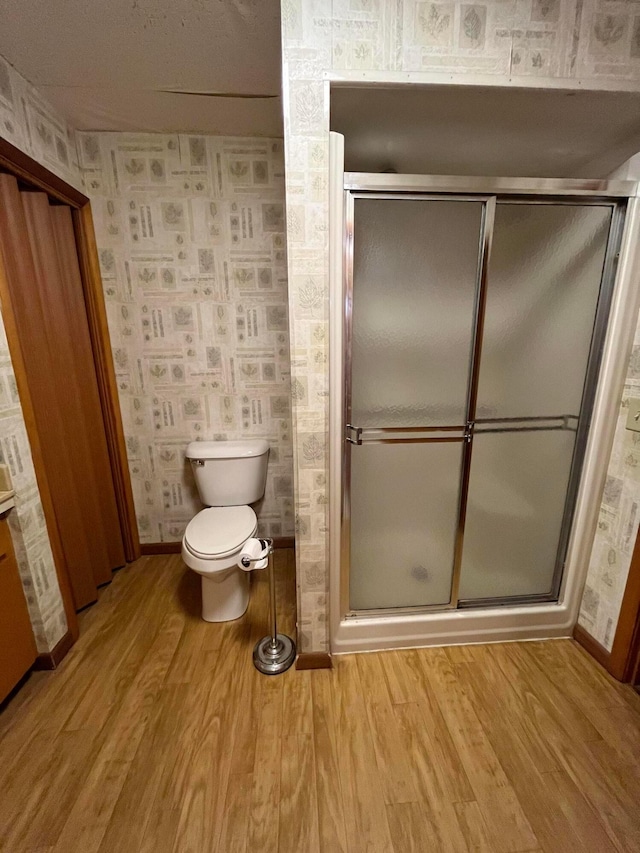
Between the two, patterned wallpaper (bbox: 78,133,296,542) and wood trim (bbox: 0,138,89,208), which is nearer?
wood trim (bbox: 0,138,89,208)

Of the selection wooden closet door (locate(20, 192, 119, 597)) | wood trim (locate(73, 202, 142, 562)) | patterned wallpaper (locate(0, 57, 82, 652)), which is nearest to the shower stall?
patterned wallpaper (locate(0, 57, 82, 652))

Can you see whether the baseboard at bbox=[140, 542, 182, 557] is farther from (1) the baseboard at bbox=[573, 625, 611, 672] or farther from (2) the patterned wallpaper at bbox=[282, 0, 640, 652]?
(1) the baseboard at bbox=[573, 625, 611, 672]

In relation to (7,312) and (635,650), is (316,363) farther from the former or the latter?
(635,650)

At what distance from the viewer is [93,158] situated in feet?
5.82

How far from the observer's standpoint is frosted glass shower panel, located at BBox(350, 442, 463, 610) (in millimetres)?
1462

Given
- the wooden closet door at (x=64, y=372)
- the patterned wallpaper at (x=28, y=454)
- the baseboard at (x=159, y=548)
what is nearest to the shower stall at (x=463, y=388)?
the baseboard at (x=159, y=548)

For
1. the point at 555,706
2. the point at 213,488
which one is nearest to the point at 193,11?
the point at 213,488

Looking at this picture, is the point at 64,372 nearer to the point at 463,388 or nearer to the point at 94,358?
the point at 94,358

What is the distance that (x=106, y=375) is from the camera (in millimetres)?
1955

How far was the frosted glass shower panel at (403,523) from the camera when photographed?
57.6 inches

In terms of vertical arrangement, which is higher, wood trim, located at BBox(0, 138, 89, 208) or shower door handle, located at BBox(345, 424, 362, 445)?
wood trim, located at BBox(0, 138, 89, 208)

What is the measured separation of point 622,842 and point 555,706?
0.37m

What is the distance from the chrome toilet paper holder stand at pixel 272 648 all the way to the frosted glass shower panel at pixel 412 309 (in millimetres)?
694

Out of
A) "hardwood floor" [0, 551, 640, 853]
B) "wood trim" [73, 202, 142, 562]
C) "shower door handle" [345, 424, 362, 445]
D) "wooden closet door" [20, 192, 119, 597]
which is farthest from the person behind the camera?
"wood trim" [73, 202, 142, 562]
